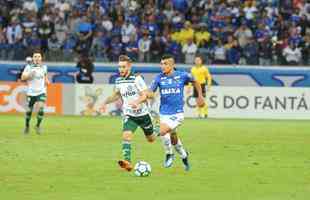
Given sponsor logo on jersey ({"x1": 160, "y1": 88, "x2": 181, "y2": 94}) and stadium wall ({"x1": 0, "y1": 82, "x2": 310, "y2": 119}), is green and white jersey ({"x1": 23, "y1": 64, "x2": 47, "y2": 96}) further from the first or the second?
sponsor logo on jersey ({"x1": 160, "y1": 88, "x2": 181, "y2": 94})

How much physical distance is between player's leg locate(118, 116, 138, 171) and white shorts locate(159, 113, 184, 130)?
655 millimetres

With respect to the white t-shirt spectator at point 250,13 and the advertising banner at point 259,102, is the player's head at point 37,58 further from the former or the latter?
the white t-shirt spectator at point 250,13

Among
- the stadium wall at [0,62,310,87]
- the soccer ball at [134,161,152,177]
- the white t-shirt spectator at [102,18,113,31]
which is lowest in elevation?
the stadium wall at [0,62,310,87]

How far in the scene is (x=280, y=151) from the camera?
21.4m

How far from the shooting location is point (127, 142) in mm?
16344

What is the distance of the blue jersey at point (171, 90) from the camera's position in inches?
657

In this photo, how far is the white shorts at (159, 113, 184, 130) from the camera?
54.2 ft

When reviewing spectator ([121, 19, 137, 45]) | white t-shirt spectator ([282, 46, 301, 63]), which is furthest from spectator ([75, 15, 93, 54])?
white t-shirt spectator ([282, 46, 301, 63])

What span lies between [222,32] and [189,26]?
137 cm

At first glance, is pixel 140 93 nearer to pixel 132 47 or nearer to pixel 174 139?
pixel 174 139

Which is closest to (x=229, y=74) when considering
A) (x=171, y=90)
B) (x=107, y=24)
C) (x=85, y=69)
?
(x=107, y=24)

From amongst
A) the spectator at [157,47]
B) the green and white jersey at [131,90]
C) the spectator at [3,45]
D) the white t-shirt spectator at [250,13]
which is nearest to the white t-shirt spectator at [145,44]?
the spectator at [157,47]

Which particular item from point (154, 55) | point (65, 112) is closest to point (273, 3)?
point (154, 55)

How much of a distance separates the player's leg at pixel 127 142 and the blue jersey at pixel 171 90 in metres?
0.68
